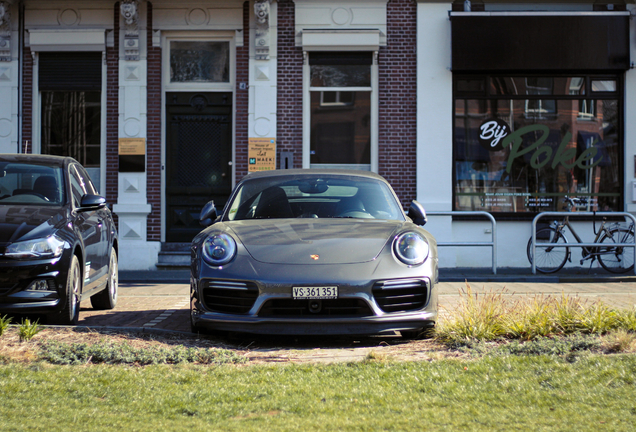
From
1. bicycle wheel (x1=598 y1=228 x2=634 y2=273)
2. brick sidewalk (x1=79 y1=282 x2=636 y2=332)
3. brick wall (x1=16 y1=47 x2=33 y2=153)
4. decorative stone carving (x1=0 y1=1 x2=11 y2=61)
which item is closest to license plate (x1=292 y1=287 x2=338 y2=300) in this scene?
brick sidewalk (x1=79 y1=282 x2=636 y2=332)

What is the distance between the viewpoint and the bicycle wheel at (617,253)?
1238cm

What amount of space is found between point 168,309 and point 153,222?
6.35 meters

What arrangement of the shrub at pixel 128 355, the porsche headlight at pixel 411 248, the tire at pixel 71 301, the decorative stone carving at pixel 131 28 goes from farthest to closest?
1. the decorative stone carving at pixel 131 28
2. the tire at pixel 71 301
3. the porsche headlight at pixel 411 248
4. the shrub at pixel 128 355

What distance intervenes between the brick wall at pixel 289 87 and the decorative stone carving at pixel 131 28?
9.14 feet

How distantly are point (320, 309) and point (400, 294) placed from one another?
1.99ft

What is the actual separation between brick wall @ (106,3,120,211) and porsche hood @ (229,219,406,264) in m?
Answer: 8.78

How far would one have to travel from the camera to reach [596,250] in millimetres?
12711

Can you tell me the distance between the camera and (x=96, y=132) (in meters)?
14.4

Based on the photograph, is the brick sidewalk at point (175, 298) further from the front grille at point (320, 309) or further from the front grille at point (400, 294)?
the front grille at point (320, 309)

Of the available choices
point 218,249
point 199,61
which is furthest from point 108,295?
point 199,61

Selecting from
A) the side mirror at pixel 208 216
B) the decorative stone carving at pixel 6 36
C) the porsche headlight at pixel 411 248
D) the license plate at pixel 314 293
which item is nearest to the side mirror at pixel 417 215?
the porsche headlight at pixel 411 248

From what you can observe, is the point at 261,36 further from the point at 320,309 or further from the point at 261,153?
the point at 320,309

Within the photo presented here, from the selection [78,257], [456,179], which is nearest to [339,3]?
[456,179]

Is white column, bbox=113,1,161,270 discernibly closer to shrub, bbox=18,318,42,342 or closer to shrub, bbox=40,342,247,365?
shrub, bbox=18,318,42,342
